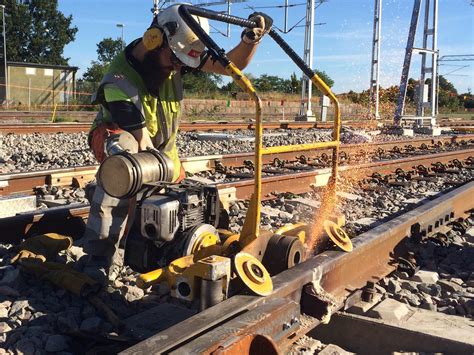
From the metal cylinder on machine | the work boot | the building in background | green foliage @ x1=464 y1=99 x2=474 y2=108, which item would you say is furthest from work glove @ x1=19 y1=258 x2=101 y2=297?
green foliage @ x1=464 y1=99 x2=474 y2=108

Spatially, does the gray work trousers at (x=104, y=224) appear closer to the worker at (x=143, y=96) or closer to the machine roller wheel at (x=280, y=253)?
the worker at (x=143, y=96)

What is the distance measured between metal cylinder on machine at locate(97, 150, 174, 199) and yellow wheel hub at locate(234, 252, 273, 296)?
0.67 metres

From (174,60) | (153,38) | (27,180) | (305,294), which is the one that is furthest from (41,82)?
(305,294)

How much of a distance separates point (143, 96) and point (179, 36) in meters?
0.56

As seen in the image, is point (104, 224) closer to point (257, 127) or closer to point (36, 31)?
point (257, 127)

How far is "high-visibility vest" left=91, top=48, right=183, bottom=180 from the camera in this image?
11.0ft

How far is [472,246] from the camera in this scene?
4902 mm

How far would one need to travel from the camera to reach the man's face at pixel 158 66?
10.9 ft

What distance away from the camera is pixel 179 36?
3.06 m

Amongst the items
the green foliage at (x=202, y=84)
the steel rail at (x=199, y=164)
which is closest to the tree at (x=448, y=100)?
the green foliage at (x=202, y=84)

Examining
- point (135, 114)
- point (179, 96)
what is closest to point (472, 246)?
point (179, 96)

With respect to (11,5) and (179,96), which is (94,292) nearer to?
(179,96)

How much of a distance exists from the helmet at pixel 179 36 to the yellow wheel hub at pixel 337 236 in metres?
1.29

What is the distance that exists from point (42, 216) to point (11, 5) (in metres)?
67.7
